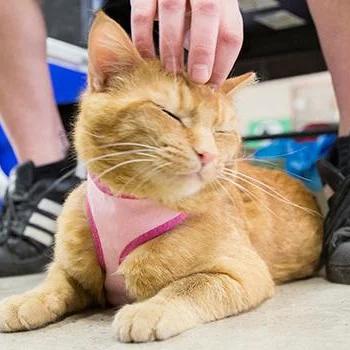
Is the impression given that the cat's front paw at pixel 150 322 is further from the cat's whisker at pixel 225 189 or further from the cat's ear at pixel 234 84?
the cat's ear at pixel 234 84

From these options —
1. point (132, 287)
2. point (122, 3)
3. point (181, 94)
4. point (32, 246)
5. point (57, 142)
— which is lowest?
point (32, 246)

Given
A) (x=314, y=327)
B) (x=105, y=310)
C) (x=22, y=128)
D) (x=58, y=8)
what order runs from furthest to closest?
1. (x=58, y=8)
2. (x=22, y=128)
3. (x=105, y=310)
4. (x=314, y=327)

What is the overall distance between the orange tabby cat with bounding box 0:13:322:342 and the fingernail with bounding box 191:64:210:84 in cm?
2

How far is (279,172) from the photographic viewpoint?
151cm

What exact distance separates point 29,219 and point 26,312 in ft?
2.06

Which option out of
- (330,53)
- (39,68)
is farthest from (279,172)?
(39,68)

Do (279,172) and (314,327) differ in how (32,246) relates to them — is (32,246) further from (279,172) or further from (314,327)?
(314,327)

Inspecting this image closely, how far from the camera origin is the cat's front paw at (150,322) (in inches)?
32.0

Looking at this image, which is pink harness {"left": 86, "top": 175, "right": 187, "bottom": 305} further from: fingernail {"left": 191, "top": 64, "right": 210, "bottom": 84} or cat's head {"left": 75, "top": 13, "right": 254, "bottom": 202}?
fingernail {"left": 191, "top": 64, "right": 210, "bottom": 84}

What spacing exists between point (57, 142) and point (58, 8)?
589 mm

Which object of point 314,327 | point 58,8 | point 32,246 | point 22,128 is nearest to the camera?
point 314,327

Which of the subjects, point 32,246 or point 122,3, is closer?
point 32,246

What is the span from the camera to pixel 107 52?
94cm

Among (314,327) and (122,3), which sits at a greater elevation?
(122,3)
